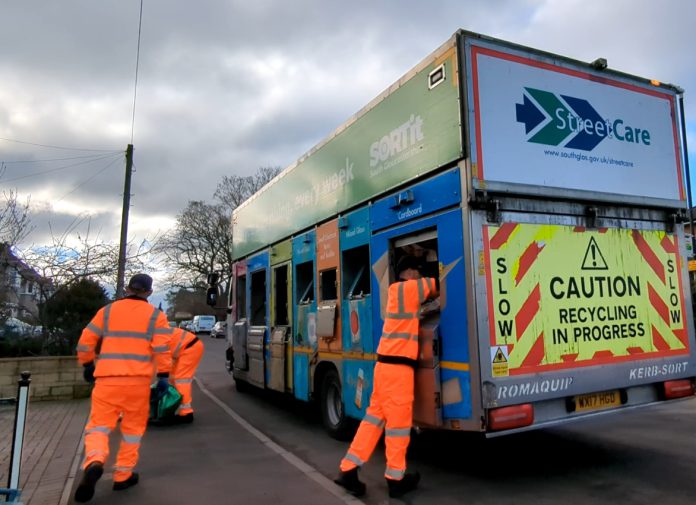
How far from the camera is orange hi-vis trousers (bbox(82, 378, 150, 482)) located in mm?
4398

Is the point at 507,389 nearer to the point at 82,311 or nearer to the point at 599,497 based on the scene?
the point at 599,497

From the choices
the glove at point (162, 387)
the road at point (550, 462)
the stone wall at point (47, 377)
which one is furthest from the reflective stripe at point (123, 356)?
the stone wall at point (47, 377)

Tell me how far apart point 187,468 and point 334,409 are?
1.84 m

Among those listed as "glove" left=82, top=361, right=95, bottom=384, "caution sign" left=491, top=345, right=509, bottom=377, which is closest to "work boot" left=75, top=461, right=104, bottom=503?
"glove" left=82, top=361, right=95, bottom=384

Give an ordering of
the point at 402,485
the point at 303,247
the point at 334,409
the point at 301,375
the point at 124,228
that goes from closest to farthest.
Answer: the point at 402,485, the point at 334,409, the point at 301,375, the point at 303,247, the point at 124,228

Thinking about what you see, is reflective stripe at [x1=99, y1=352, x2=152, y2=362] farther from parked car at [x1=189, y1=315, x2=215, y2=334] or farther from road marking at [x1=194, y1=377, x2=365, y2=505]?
parked car at [x1=189, y1=315, x2=215, y2=334]

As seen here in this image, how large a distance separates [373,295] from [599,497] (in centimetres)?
250

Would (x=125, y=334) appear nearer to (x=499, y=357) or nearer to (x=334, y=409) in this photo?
(x=334, y=409)

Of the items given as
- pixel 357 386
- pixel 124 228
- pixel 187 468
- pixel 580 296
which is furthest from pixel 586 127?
pixel 124 228

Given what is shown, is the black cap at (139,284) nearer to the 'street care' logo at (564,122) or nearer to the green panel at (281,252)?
the green panel at (281,252)

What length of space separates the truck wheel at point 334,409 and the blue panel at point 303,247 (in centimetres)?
151

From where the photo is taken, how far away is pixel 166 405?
7.64 metres

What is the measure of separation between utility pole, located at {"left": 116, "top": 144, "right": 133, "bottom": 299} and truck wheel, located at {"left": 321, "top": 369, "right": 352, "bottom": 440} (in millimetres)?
9327

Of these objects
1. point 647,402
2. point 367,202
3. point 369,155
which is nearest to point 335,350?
point 367,202
